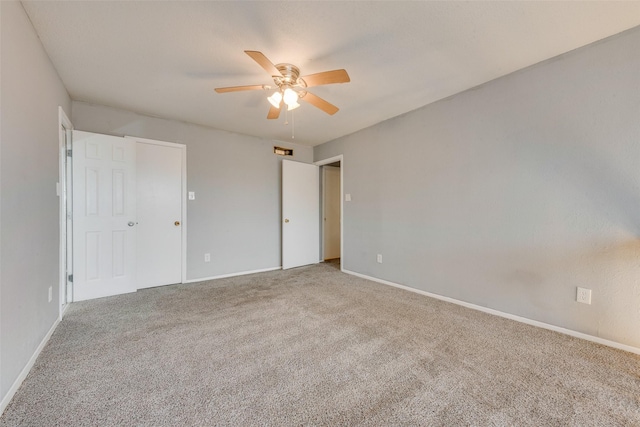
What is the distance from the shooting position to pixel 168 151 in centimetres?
352

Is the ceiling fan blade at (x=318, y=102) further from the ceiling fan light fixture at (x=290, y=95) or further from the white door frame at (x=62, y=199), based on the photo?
the white door frame at (x=62, y=199)

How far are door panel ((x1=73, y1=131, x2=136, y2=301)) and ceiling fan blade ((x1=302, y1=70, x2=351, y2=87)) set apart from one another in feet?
8.55

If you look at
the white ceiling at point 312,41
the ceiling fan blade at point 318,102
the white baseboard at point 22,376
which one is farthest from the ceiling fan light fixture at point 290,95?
the white baseboard at point 22,376

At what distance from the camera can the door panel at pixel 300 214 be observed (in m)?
4.43

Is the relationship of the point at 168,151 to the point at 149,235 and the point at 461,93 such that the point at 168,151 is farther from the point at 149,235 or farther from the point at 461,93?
the point at 461,93

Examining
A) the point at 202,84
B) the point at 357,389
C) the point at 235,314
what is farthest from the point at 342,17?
the point at 235,314

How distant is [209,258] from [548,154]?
13.7 feet

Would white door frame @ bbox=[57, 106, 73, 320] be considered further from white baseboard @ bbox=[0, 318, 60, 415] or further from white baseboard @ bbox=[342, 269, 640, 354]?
white baseboard @ bbox=[342, 269, 640, 354]

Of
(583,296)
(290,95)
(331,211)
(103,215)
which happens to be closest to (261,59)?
(290,95)

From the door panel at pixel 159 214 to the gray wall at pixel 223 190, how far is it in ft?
0.49

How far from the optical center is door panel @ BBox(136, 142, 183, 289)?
3328 mm

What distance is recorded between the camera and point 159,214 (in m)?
3.45

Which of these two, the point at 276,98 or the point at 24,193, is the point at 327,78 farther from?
the point at 24,193

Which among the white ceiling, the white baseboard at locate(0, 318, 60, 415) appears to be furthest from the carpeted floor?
the white ceiling
